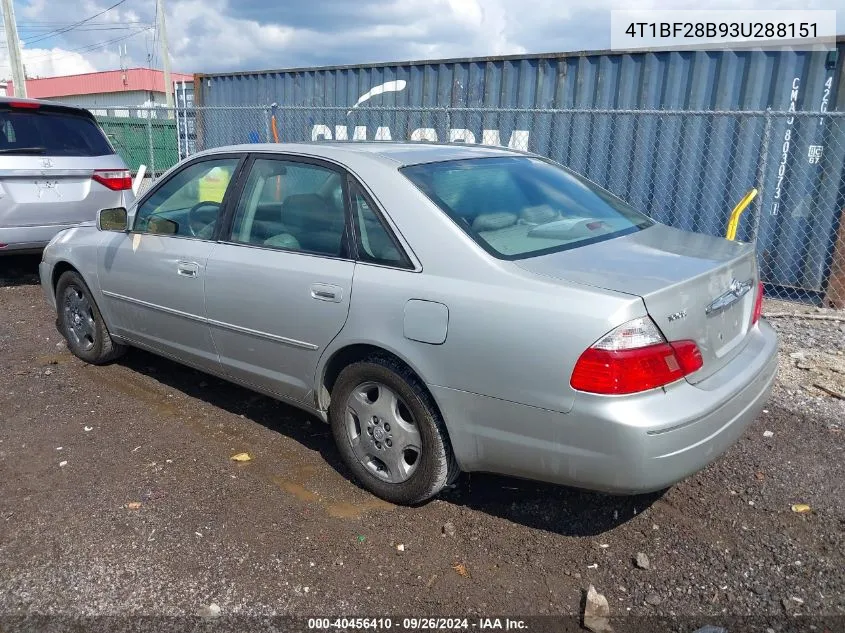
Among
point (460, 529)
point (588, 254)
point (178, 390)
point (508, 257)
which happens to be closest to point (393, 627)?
point (460, 529)

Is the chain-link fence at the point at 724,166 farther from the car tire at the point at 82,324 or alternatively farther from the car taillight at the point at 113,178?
the car tire at the point at 82,324

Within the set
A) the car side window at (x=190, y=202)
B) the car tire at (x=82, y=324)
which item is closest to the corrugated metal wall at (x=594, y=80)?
the car side window at (x=190, y=202)

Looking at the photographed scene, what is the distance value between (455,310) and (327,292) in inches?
28.8

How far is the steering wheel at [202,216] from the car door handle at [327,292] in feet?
3.33

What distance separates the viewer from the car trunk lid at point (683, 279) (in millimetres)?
2596

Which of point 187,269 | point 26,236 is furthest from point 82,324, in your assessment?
Answer: point 26,236

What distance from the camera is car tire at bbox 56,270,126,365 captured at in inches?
195

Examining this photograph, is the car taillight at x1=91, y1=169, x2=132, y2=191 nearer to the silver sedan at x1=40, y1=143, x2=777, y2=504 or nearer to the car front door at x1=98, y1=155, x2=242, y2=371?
the car front door at x1=98, y1=155, x2=242, y2=371

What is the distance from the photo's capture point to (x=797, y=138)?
22.8 ft

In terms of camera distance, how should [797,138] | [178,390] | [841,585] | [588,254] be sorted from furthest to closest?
[797,138], [178,390], [588,254], [841,585]

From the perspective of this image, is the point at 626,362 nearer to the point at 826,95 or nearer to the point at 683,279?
the point at 683,279

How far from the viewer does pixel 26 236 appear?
691cm

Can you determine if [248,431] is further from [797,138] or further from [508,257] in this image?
[797,138]

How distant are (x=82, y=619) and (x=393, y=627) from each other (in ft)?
3.73
